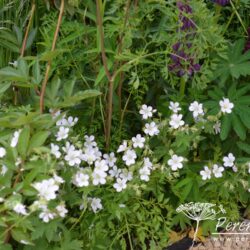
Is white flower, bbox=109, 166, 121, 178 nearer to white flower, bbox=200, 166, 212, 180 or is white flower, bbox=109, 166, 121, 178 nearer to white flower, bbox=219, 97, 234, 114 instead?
white flower, bbox=200, 166, 212, 180

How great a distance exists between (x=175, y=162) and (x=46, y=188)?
53 centimetres

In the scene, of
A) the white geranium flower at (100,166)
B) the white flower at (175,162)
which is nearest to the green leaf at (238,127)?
the white flower at (175,162)

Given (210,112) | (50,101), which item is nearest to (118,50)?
(50,101)

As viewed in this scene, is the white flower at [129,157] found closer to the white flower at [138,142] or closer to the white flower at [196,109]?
the white flower at [138,142]

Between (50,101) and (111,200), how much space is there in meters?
0.38

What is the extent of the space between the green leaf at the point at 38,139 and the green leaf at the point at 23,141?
19 mm

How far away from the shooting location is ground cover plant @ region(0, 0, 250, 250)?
5.45 ft

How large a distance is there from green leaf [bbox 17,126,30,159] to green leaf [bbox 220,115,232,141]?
72 centimetres

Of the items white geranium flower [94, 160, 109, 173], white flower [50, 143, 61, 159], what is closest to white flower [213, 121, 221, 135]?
white geranium flower [94, 160, 109, 173]

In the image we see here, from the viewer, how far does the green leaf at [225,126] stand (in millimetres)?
1976

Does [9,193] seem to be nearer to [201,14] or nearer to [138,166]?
[138,166]

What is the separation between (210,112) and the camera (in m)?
2.02

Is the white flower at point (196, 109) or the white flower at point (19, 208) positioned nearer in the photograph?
the white flower at point (19, 208)

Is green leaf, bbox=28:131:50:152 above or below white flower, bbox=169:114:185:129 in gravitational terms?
above
